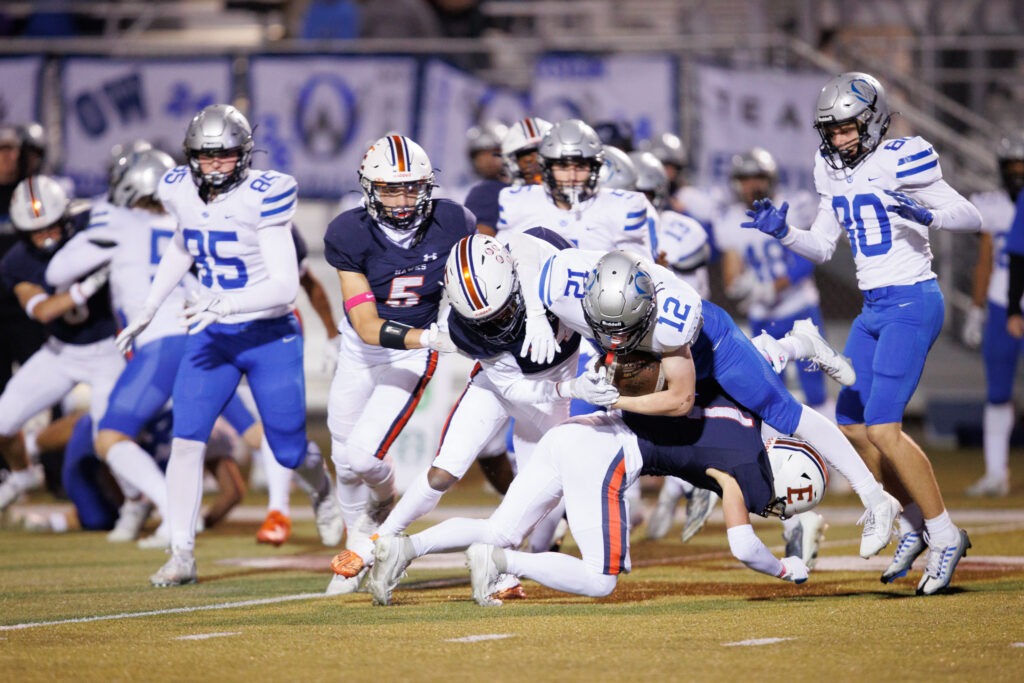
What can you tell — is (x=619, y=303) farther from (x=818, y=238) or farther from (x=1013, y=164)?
(x=1013, y=164)

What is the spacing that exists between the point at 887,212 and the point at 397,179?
6.13ft

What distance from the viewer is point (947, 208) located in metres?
5.75

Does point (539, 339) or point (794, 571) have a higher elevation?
point (539, 339)

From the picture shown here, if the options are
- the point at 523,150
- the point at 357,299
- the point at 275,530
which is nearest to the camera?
the point at 357,299

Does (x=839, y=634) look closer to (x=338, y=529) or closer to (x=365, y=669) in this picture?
(x=365, y=669)

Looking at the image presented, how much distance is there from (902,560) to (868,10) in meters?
9.00

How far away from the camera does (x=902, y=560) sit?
19.0ft

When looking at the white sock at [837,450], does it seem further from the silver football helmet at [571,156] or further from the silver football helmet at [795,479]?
the silver football helmet at [571,156]

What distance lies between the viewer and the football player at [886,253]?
5.66 metres

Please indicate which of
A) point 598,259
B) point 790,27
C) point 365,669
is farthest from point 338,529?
point 790,27

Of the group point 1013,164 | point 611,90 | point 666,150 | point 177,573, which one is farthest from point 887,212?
point 611,90

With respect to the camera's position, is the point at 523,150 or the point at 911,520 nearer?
the point at 911,520

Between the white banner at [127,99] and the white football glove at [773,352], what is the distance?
23.8 feet

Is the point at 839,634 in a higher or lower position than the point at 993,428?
higher
